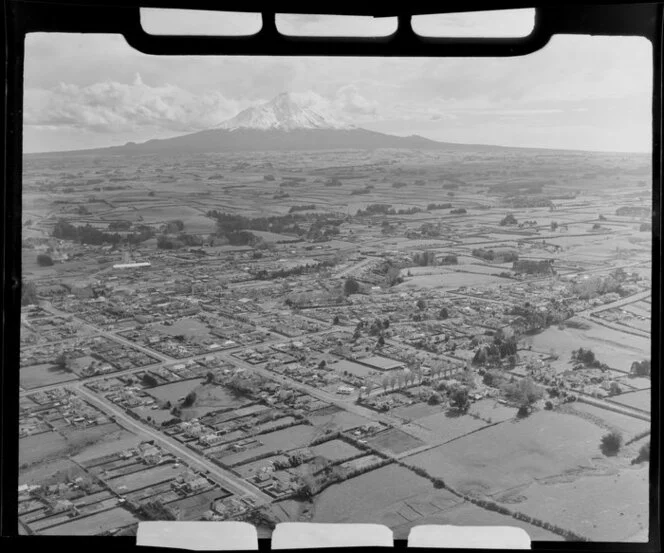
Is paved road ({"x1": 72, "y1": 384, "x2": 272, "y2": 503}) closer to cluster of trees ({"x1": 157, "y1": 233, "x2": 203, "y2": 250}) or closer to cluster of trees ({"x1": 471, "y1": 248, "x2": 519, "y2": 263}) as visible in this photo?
cluster of trees ({"x1": 157, "y1": 233, "x2": 203, "y2": 250})

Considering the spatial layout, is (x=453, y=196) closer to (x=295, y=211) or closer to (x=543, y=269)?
(x=543, y=269)

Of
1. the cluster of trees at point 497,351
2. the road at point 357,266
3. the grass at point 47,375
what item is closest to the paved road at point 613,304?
the cluster of trees at point 497,351

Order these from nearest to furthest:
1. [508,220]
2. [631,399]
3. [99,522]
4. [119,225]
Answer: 1. [99,522]
2. [631,399]
3. [119,225]
4. [508,220]

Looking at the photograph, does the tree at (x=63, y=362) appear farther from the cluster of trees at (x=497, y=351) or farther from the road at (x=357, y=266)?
the cluster of trees at (x=497, y=351)

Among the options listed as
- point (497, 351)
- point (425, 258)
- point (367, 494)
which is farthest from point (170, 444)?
point (497, 351)

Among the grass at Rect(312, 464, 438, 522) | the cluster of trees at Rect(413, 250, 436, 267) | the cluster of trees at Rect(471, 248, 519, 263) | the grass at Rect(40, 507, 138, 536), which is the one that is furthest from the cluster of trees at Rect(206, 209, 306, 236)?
the grass at Rect(40, 507, 138, 536)

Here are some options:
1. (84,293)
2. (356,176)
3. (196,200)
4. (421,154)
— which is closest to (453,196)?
(421,154)

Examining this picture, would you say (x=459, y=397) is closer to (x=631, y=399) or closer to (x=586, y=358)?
(x=586, y=358)

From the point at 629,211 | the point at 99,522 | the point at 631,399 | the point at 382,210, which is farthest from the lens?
the point at 382,210

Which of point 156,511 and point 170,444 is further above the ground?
point 170,444
